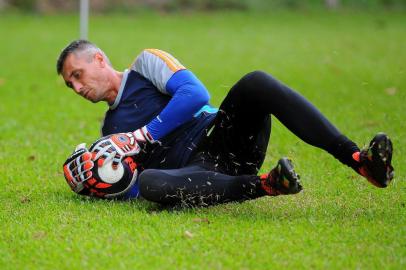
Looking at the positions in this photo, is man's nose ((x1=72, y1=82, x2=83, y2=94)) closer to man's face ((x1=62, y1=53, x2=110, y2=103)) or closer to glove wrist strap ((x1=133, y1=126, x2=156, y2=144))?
man's face ((x1=62, y1=53, x2=110, y2=103))

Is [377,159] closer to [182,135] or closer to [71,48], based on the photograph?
[182,135]

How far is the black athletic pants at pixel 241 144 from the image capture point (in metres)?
4.04

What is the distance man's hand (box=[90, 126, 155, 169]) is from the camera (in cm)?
448

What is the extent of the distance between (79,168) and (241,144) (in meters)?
0.96

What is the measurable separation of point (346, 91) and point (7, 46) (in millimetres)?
7597

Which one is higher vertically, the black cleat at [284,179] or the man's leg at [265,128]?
the man's leg at [265,128]

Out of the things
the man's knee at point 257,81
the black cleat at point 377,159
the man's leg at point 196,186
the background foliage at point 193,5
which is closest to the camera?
the black cleat at point 377,159

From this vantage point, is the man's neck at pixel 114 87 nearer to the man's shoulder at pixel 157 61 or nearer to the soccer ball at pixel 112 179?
the man's shoulder at pixel 157 61

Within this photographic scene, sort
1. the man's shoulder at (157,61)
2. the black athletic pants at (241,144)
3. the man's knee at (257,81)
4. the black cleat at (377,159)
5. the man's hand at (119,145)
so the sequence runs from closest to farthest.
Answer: the black cleat at (377,159) → the black athletic pants at (241,144) → the man's knee at (257,81) → the man's hand at (119,145) → the man's shoulder at (157,61)

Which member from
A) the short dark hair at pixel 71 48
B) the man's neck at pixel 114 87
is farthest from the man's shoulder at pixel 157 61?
the short dark hair at pixel 71 48

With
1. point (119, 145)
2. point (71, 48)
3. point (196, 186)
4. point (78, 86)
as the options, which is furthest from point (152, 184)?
point (71, 48)

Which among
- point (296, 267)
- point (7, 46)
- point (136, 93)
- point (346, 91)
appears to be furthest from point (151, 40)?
point (296, 267)

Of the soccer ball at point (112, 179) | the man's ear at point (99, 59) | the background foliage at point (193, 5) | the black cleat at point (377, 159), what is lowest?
the background foliage at point (193, 5)

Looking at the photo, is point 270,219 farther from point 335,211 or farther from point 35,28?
point 35,28
